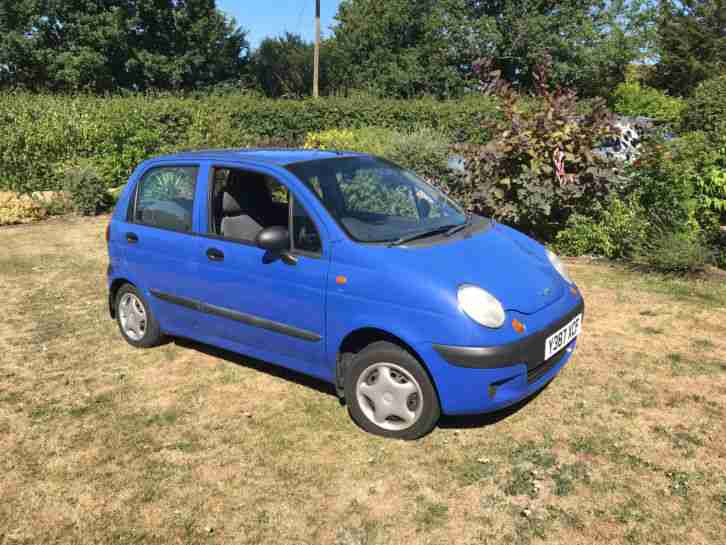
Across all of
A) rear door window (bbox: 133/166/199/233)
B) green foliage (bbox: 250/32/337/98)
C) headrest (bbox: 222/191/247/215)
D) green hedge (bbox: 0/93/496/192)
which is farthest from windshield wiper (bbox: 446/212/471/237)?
green foliage (bbox: 250/32/337/98)

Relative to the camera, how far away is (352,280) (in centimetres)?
397

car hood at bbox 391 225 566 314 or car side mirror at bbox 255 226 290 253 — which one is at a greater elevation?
car side mirror at bbox 255 226 290 253

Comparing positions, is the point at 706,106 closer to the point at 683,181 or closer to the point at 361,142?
the point at 361,142

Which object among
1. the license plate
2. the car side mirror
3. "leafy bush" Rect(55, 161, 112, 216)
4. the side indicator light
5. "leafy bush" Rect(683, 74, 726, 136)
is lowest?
Answer: "leafy bush" Rect(55, 161, 112, 216)

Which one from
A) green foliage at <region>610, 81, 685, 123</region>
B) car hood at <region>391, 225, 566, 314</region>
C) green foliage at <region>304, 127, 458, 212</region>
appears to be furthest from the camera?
green foliage at <region>610, 81, 685, 123</region>

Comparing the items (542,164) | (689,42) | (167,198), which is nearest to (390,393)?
(167,198)

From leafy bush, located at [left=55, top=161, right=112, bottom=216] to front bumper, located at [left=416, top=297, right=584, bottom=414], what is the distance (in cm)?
1079

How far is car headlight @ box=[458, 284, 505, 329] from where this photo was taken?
12.1 feet

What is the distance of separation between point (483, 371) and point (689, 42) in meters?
44.4

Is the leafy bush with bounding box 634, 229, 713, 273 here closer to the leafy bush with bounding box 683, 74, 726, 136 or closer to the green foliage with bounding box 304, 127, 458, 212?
the green foliage with bounding box 304, 127, 458, 212

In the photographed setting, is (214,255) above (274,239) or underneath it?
underneath

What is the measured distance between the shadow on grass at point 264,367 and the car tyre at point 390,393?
0.66m

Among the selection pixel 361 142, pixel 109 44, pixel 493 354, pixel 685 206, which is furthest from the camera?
pixel 109 44

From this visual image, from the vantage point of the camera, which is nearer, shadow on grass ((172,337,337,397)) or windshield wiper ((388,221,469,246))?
windshield wiper ((388,221,469,246))
